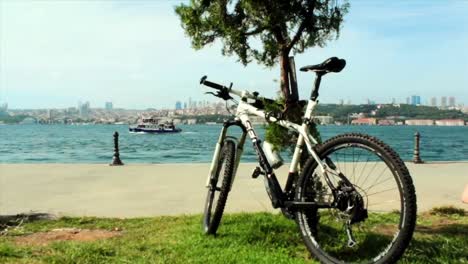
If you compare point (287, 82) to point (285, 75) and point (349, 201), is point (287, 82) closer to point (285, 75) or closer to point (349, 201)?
point (285, 75)

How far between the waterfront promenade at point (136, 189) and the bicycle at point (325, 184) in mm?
3261

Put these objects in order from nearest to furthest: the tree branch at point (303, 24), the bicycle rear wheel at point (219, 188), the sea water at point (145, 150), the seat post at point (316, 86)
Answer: the seat post at point (316, 86), the bicycle rear wheel at point (219, 188), the tree branch at point (303, 24), the sea water at point (145, 150)

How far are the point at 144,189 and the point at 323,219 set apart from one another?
7.08 m

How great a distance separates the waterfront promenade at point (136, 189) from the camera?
9.15 meters

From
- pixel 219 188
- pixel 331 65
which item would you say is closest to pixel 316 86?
pixel 331 65

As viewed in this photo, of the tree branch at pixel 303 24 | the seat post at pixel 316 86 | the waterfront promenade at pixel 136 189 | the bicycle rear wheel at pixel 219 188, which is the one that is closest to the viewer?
the seat post at pixel 316 86

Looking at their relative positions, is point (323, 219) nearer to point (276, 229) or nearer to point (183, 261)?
point (276, 229)

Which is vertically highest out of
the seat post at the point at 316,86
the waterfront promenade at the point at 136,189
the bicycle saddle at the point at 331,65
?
the bicycle saddle at the point at 331,65

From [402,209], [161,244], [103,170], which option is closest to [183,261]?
[161,244]

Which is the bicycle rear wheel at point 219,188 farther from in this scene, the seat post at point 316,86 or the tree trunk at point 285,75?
the seat post at point 316,86

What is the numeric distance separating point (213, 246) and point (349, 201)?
1650 millimetres

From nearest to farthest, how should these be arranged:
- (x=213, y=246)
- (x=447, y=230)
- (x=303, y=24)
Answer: (x=213, y=246) → (x=447, y=230) → (x=303, y=24)

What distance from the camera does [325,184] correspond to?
463cm

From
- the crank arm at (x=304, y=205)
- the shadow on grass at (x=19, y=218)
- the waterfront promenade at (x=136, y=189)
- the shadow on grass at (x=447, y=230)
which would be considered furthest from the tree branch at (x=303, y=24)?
the shadow on grass at (x=19, y=218)
